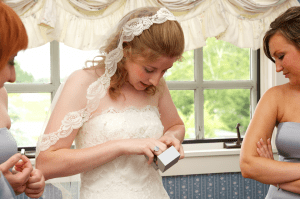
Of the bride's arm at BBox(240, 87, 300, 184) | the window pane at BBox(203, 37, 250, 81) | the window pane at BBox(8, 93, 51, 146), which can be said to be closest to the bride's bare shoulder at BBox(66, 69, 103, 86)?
the bride's arm at BBox(240, 87, 300, 184)

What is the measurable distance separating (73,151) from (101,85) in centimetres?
29

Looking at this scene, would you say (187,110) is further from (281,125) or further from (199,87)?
(281,125)

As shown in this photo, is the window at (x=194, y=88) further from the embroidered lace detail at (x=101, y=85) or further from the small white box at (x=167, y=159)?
the small white box at (x=167, y=159)

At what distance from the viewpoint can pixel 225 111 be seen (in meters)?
3.02

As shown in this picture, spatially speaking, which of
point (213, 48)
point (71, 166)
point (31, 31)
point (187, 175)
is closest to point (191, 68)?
point (213, 48)

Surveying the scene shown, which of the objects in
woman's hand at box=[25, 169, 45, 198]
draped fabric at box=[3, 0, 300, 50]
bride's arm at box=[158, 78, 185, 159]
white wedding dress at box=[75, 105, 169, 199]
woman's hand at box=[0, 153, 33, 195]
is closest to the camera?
woman's hand at box=[0, 153, 33, 195]

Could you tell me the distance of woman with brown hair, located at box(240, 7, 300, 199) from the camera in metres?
1.39

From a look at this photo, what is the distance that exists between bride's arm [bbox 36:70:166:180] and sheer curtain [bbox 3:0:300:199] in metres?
1.06

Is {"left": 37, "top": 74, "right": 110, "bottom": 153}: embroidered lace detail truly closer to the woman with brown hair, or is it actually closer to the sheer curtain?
the woman with brown hair

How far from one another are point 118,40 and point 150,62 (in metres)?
0.19


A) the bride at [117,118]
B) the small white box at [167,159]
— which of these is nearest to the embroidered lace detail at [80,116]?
the bride at [117,118]

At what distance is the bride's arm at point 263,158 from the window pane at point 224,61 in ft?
4.58

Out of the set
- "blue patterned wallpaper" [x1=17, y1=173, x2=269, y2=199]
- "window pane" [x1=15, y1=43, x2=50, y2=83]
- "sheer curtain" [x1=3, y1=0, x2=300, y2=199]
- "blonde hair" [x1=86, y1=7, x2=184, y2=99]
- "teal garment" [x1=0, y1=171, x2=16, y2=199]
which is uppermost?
"sheer curtain" [x1=3, y1=0, x2=300, y2=199]

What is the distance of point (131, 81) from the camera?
1.31 m
